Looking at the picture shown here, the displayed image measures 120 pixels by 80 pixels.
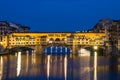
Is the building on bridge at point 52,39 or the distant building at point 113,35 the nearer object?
the distant building at point 113,35

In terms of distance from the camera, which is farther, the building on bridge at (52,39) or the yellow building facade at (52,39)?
the yellow building facade at (52,39)

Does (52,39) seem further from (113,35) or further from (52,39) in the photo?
(113,35)

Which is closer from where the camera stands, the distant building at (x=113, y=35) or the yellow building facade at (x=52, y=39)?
the distant building at (x=113, y=35)

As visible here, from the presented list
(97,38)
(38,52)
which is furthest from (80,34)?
(38,52)

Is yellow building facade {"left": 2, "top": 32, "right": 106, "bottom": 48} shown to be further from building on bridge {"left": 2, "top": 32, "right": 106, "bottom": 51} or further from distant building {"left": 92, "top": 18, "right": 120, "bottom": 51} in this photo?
distant building {"left": 92, "top": 18, "right": 120, "bottom": 51}

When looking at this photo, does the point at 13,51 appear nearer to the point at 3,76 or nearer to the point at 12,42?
the point at 12,42

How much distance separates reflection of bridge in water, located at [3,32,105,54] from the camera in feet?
322

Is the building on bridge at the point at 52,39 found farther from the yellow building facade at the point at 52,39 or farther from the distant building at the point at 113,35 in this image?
the distant building at the point at 113,35

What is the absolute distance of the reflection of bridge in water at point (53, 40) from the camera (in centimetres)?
9812

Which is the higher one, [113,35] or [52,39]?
[113,35]

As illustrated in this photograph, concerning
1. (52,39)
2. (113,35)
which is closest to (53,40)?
(52,39)

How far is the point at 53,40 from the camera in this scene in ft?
328

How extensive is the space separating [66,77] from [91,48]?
6069cm

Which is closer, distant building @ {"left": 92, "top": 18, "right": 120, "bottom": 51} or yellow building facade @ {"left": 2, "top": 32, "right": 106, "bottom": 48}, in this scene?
distant building @ {"left": 92, "top": 18, "right": 120, "bottom": 51}
